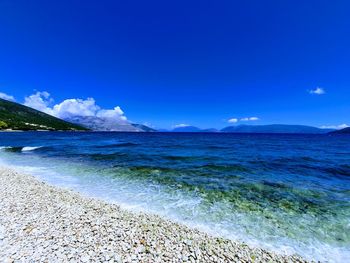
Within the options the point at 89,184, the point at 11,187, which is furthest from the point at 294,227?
the point at 11,187

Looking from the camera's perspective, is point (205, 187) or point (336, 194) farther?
point (205, 187)

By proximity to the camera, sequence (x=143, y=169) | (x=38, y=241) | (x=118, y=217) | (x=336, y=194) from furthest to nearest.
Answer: (x=143, y=169)
(x=336, y=194)
(x=118, y=217)
(x=38, y=241)

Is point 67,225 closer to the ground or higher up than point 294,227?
higher up

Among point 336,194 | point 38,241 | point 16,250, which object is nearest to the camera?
point 16,250

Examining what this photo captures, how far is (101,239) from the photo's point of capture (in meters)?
7.10

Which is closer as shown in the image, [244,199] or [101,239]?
[101,239]

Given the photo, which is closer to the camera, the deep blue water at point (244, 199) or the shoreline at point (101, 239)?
the shoreline at point (101, 239)

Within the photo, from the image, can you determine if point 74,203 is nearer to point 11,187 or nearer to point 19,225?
point 19,225

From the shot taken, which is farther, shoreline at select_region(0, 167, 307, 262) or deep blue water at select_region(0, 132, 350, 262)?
deep blue water at select_region(0, 132, 350, 262)

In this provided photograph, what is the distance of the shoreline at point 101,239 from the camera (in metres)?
6.27

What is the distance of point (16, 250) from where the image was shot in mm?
6410

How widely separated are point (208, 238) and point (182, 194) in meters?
6.36

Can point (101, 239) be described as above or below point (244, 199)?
above

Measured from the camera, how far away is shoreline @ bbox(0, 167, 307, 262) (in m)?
6.27
